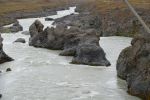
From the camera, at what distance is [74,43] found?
41062 mm

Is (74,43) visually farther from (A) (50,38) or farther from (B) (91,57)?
(B) (91,57)

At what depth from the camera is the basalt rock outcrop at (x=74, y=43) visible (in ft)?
112

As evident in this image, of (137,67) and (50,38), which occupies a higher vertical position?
(137,67)

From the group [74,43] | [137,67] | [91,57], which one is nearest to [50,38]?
[74,43]

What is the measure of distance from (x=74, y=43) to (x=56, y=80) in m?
13.0

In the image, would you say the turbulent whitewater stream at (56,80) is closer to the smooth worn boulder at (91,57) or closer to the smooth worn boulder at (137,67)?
the smooth worn boulder at (137,67)

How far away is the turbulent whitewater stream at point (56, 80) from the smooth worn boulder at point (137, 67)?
2.04 ft

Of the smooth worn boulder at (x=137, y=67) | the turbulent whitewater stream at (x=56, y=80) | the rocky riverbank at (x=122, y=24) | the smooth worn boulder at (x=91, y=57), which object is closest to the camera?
the smooth worn boulder at (x=137, y=67)

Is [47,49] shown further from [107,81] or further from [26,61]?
[107,81]

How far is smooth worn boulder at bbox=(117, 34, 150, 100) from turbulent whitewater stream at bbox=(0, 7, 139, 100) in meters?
0.62

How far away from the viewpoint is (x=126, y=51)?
29719 mm

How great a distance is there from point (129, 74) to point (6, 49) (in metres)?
20.8

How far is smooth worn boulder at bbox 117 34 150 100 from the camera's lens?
2308 centimetres

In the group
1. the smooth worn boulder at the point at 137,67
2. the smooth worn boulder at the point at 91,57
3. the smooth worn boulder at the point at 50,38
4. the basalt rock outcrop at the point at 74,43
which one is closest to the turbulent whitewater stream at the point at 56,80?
the smooth worn boulder at the point at 137,67
